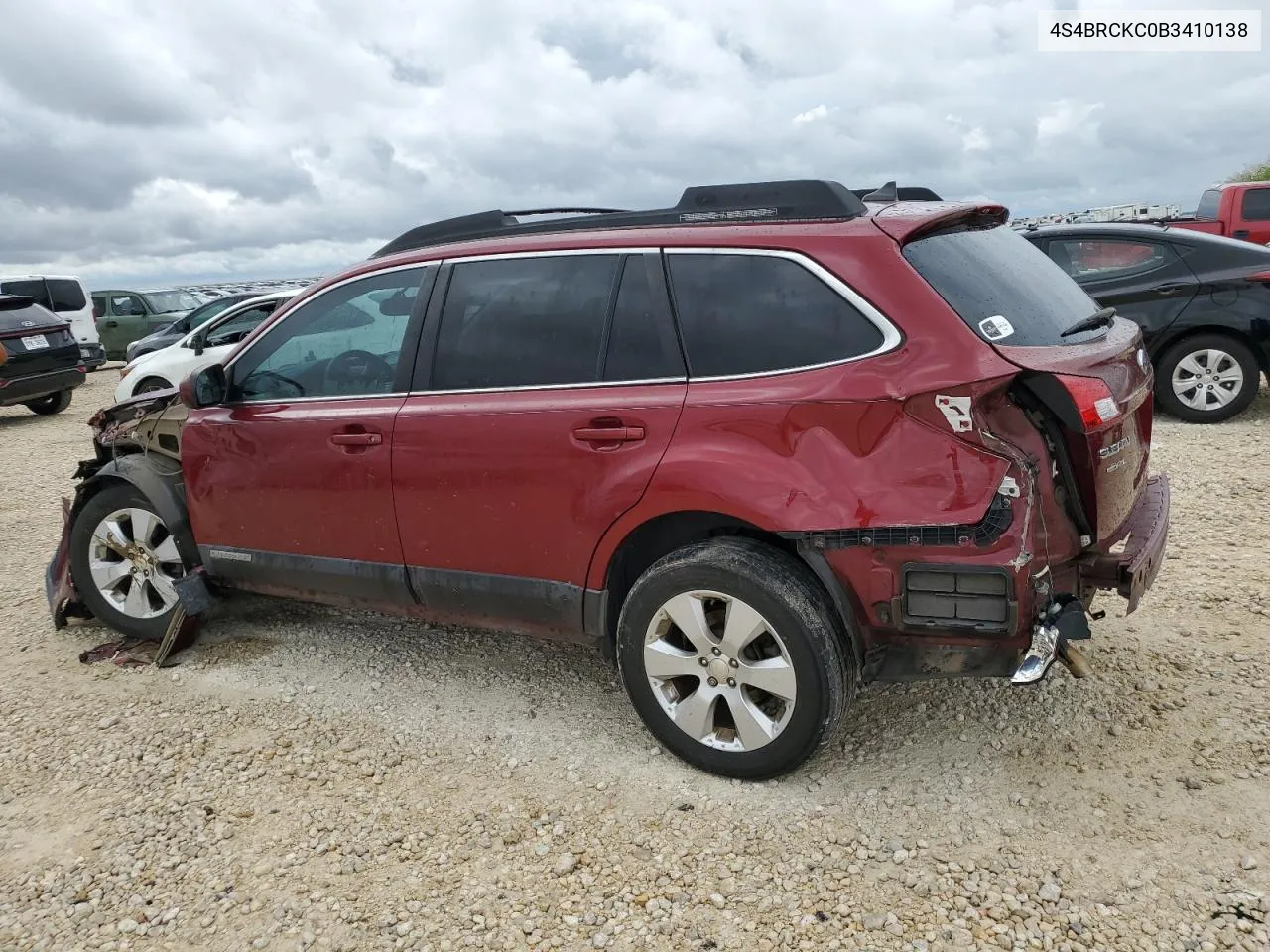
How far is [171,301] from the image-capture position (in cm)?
1911

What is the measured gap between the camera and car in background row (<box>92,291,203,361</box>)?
1878 centimetres

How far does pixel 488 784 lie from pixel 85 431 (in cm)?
1057

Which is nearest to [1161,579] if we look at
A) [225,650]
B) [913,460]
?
[913,460]

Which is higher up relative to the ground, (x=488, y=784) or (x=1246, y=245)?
(x=1246, y=245)

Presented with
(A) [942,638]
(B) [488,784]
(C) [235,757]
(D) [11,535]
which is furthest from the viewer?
(D) [11,535]

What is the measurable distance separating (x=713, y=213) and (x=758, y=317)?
0.49 metres

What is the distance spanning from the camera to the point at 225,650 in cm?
434

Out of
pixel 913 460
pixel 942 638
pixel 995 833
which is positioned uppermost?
pixel 913 460

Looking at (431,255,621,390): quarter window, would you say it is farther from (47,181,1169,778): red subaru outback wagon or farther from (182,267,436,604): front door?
(182,267,436,604): front door

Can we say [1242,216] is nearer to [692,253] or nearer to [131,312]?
[692,253]

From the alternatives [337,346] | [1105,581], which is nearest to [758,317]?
[1105,581]

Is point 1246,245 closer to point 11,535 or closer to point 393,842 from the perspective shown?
point 393,842

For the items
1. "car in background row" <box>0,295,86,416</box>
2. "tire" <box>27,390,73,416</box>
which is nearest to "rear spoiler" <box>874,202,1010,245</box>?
"car in background row" <box>0,295,86,416</box>

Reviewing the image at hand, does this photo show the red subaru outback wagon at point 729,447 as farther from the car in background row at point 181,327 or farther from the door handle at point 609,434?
the car in background row at point 181,327
